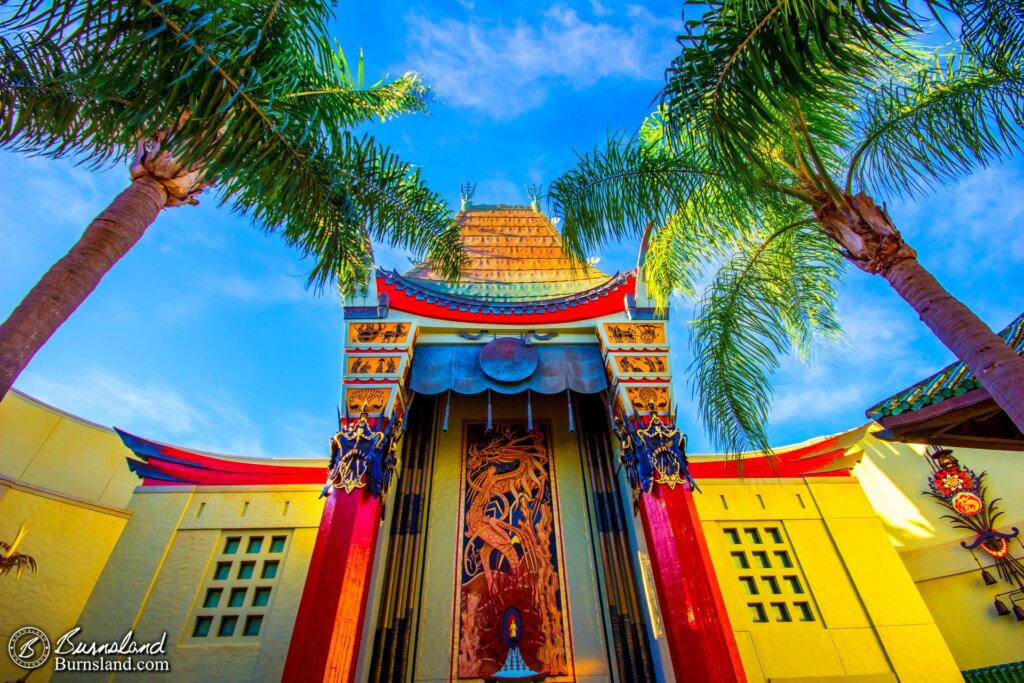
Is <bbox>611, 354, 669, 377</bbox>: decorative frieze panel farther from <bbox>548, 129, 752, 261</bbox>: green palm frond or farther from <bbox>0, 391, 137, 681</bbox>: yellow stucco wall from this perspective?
<bbox>0, 391, 137, 681</bbox>: yellow stucco wall

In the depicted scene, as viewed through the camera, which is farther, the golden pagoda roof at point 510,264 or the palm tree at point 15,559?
the golden pagoda roof at point 510,264

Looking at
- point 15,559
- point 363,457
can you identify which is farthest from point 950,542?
point 15,559

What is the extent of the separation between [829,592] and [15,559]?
468 inches

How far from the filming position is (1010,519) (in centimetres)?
947

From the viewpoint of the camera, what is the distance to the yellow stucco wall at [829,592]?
791 centimetres

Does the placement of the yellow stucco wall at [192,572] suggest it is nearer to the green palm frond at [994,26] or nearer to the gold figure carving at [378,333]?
the gold figure carving at [378,333]

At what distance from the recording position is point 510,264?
1252 centimetres

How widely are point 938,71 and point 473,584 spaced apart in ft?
28.6

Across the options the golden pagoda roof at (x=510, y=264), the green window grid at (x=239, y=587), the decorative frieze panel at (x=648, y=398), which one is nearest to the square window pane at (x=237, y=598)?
the green window grid at (x=239, y=587)

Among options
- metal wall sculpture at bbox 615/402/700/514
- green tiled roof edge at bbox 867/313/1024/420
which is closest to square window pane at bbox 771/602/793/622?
metal wall sculpture at bbox 615/402/700/514

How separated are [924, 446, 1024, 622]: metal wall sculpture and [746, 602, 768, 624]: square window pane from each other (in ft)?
12.5

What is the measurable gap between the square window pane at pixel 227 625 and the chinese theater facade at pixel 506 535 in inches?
1.7

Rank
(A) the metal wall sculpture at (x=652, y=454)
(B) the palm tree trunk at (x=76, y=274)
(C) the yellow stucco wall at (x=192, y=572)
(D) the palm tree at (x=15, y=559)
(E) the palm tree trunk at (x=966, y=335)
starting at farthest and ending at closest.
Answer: (A) the metal wall sculpture at (x=652, y=454)
(C) the yellow stucco wall at (x=192, y=572)
(D) the palm tree at (x=15, y=559)
(E) the palm tree trunk at (x=966, y=335)
(B) the palm tree trunk at (x=76, y=274)

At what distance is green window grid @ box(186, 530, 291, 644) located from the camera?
791cm
